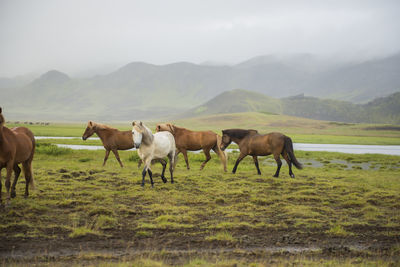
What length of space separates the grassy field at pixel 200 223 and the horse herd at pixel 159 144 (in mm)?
1098

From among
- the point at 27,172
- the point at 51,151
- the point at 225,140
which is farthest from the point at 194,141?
the point at 51,151

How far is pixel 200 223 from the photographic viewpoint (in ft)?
28.0

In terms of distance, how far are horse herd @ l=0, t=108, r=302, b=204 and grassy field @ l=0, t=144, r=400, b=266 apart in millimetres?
1098

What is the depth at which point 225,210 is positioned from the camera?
9.79 m

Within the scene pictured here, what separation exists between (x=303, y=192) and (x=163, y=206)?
5.29 m

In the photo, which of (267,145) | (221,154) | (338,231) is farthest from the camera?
(221,154)

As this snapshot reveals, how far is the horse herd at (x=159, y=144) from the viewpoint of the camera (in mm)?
9644

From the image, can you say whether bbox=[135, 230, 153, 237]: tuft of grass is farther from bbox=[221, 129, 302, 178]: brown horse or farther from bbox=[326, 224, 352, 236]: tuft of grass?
bbox=[221, 129, 302, 178]: brown horse

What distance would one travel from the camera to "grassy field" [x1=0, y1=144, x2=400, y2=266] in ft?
21.3

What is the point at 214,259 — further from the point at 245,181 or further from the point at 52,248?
the point at 245,181

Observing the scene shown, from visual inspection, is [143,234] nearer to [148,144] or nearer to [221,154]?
[148,144]

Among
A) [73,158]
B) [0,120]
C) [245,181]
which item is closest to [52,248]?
[0,120]

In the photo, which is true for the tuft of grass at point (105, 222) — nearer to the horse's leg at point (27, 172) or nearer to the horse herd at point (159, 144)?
the horse herd at point (159, 144)

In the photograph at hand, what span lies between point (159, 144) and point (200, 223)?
5.11m
